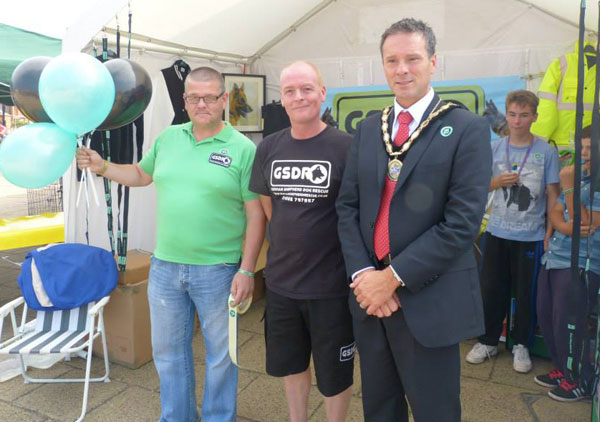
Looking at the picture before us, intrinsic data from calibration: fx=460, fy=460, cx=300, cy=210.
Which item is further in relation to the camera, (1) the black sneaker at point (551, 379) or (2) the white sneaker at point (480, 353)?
(2) the white sneaker at point (480, 353)

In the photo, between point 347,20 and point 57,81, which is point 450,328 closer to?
point 57,81

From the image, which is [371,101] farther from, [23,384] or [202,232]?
[23,384]

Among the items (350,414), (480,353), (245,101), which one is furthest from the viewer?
(245,101)

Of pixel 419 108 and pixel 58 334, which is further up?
pixel 419 108

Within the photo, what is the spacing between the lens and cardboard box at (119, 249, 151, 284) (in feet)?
10.3

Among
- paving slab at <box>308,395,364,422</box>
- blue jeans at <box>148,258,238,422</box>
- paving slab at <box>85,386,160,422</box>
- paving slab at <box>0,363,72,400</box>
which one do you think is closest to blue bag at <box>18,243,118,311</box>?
paving slab at <box>0,363,72,400</box>

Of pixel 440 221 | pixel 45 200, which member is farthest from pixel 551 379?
pixel 45 200

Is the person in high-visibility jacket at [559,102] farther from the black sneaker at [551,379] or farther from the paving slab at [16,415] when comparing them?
the paving slab at [16,415]

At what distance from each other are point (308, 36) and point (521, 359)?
327 cm

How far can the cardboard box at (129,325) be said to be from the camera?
122 inches

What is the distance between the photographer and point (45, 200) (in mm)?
9125

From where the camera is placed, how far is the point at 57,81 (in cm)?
195

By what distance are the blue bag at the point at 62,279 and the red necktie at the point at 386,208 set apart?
2.04 m

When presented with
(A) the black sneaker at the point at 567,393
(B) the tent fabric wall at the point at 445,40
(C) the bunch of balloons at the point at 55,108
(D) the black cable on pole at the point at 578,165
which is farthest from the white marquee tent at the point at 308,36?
(A) the black sneaker at the point at 567,393
